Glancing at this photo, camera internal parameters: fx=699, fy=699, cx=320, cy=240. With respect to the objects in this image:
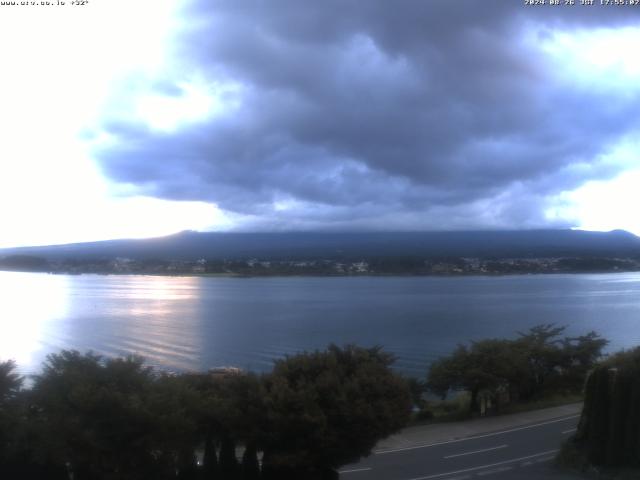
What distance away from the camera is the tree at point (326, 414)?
12.5 m

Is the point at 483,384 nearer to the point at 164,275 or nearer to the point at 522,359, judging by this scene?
the point at 522,359

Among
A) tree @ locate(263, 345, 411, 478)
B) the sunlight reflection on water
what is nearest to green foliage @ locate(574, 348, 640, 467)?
tree @ locate(263, 345, 411, 478)

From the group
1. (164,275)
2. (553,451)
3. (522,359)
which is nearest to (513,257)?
(164,275)

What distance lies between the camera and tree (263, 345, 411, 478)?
40.9 feet

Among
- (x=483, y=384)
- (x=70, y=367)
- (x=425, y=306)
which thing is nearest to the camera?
(x=70, y=367)

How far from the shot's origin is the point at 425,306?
8150 cm

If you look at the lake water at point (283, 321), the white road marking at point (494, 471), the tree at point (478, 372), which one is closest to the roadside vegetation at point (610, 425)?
the white road marking at point (494, 471)

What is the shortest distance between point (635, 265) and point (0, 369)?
173674 mm

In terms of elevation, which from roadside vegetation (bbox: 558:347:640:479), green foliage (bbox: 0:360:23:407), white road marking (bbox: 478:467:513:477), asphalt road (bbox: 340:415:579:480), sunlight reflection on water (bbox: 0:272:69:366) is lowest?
sunlight reflection on water (bbox: 0:272:69:366)

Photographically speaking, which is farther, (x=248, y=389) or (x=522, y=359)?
(x=522, y=359)

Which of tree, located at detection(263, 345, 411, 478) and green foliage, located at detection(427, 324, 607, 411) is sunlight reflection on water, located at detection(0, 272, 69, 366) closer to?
green foliage, located at detection(427, 324, 607, 411)

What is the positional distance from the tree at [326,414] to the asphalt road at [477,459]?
110 inches

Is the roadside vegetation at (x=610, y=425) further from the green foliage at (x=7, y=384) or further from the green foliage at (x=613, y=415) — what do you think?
the green foliage at (x=7, y=384)

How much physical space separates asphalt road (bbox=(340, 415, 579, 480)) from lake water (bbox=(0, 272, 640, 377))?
1871 centimetres
